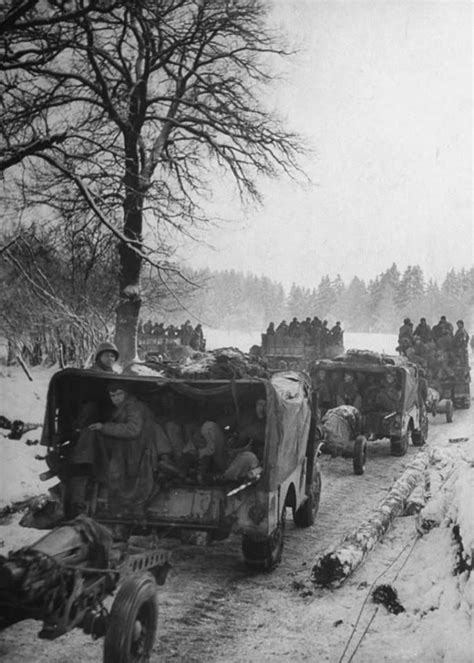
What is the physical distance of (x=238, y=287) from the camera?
53.9m

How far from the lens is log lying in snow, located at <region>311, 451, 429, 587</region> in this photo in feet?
17.3

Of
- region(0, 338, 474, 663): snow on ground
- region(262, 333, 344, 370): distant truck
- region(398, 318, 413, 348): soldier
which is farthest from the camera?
region(262, 333, 344, 370): distant truck

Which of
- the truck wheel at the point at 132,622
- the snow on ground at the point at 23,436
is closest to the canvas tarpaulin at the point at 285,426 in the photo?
the truck wheel at the point at 132,622

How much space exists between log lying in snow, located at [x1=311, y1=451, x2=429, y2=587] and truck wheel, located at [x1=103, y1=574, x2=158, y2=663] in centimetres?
193

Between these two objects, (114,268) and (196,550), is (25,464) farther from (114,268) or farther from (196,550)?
(114,268)

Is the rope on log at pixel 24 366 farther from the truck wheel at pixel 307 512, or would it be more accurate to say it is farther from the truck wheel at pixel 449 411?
the truck wheel at pixel 449 411

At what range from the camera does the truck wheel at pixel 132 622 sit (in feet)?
11.2

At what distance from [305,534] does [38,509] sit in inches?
115

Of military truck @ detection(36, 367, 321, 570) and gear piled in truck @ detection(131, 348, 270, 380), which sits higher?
gear piled in truck @ detection(131, 348, 270, 380)

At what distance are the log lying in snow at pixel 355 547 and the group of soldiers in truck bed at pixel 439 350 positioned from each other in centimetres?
1167

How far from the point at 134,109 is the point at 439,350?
13835mm

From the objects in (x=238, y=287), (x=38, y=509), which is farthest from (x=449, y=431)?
(x=238, y=287)

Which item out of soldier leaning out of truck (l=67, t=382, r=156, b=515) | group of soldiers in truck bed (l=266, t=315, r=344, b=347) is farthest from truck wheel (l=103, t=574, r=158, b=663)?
group of soldiers in truck bed (l=266, t=315, r=344, b=347)

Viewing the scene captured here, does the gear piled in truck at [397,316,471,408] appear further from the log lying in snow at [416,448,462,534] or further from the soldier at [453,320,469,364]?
the log lying in snow at [416,448,462,534]
